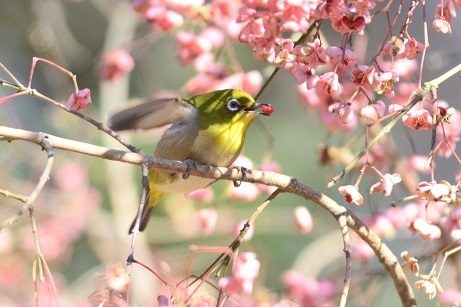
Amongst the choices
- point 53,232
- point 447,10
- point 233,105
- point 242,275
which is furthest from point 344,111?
point 53,232

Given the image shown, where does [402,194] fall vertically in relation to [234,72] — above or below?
below

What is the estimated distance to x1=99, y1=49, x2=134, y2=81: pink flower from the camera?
129 inches

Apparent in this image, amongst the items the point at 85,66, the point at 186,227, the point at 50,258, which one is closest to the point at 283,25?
the point at 186,227

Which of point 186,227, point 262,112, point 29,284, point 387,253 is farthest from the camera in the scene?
point 29,284

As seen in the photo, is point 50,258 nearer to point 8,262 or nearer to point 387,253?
point 8,262

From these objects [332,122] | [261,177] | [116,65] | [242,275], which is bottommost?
[242,275]

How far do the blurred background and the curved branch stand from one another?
0.48 meters

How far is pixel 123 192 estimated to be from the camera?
4.19 m

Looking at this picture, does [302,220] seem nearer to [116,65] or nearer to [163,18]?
[163,18]

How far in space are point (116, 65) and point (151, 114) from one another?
0.70 metres

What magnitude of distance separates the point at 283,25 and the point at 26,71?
A: 454 centimetres

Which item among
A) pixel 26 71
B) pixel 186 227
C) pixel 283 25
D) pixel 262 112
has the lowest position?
pixel 283 25

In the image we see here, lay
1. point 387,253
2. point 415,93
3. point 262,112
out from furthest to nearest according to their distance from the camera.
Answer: point 262,112 < point 387,253 < point 415,93

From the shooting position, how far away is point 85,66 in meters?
5.59
